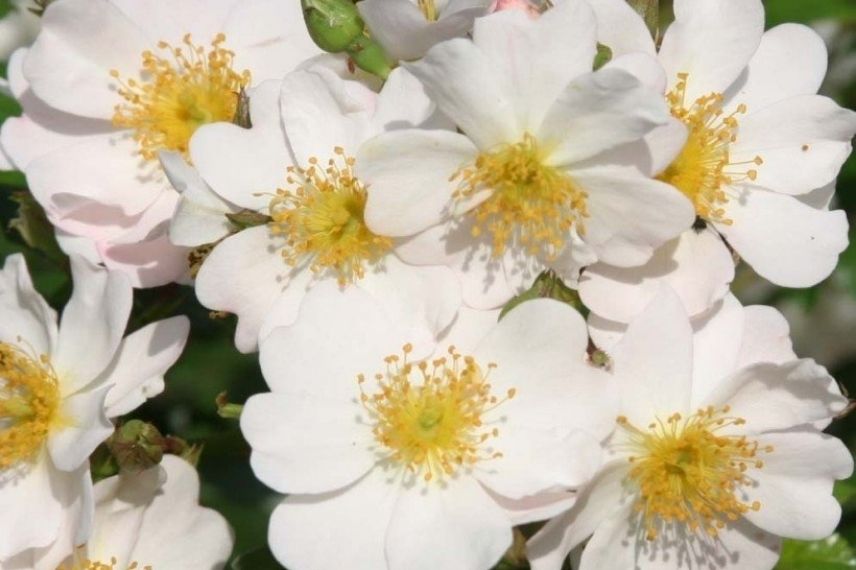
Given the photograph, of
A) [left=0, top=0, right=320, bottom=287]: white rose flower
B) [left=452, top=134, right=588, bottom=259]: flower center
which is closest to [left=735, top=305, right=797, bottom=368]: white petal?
[left=452, top=134, right=588, bottom=259]: flower center

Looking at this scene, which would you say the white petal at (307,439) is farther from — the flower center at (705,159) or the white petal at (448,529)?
the flower center at (705,159)

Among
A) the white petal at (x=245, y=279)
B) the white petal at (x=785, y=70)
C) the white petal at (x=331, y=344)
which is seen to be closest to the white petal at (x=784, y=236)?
the white petal at (x=785, y=70)

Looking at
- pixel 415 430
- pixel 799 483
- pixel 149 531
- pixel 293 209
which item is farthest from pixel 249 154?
pixel 799 483

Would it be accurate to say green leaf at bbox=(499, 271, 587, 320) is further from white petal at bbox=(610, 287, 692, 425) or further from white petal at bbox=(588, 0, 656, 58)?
white petal at bbox=(588, 0, 656, 58)

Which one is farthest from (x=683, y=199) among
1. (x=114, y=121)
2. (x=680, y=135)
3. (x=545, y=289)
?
(x=114, y=121)

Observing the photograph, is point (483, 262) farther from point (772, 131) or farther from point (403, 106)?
point (772, 131)
